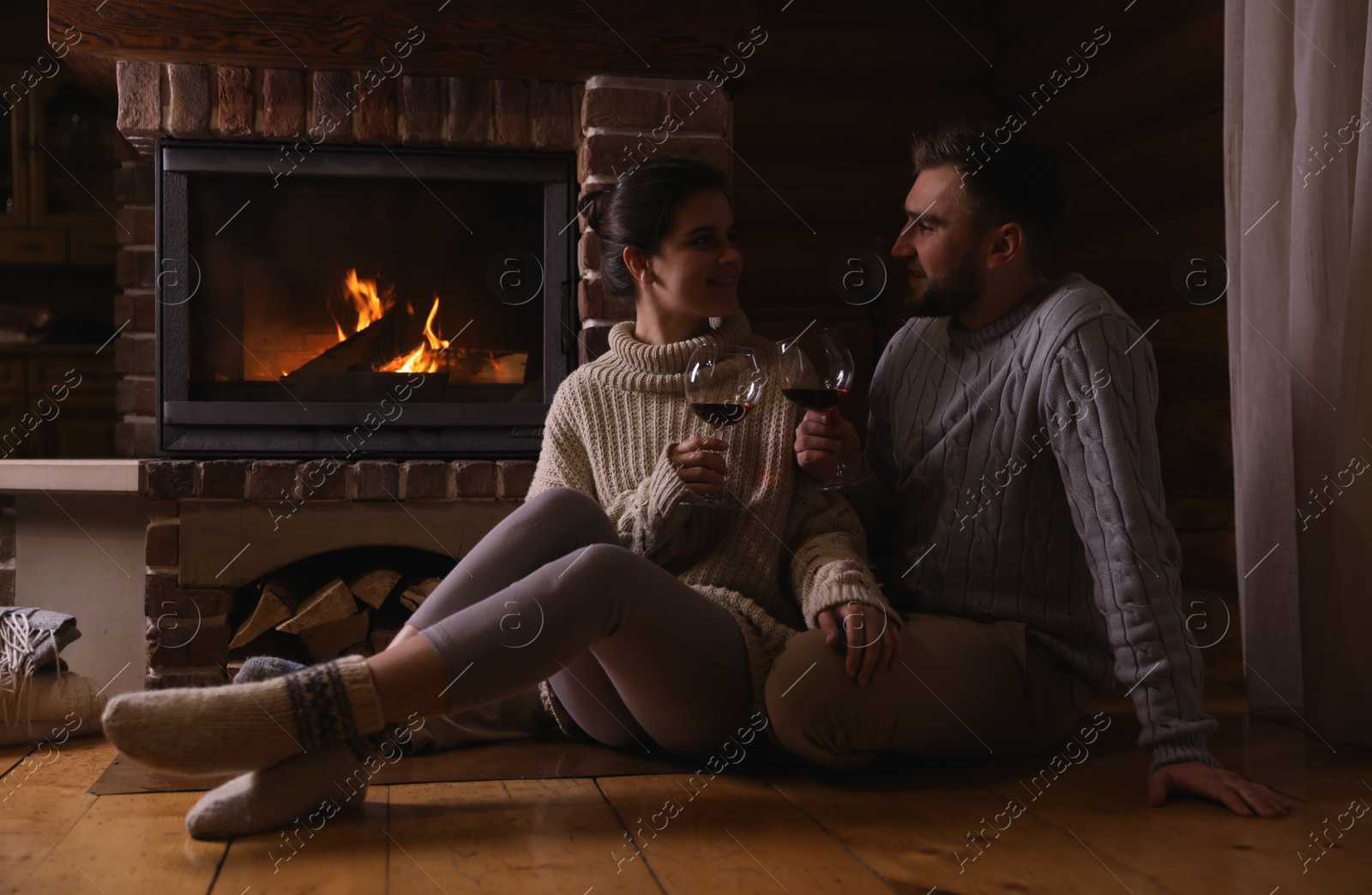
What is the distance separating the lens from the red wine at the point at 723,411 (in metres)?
1.40

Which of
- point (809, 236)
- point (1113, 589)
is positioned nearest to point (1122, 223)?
Result: point (809, 236)

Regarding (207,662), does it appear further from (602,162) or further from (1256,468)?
(1256,468)

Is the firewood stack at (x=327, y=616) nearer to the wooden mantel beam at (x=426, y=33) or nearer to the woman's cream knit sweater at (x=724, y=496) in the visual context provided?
A: the woman's cream knit sweater at (x=724, y=496)

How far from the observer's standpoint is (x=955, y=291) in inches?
62.2

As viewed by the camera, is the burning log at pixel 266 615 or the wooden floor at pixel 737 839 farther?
the burning log at pixel 266 615

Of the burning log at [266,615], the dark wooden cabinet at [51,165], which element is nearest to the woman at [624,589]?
the burning log at [266,615]

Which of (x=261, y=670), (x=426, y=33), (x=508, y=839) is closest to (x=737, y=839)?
(x=508, y=839)

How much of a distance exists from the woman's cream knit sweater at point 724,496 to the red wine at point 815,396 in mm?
123

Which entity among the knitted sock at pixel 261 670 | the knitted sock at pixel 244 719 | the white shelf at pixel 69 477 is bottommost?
the knitted sock at pixel 261 670

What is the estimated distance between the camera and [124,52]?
1934mm

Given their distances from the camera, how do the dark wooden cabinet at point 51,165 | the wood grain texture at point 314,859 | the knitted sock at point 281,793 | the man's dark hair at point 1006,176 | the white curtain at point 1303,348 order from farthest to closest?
1. the dark wooden cabinet at point 51,165
2. the white curtain at point 1303,348
3. the man's dark hair at point 1006,176
4. the knitted sock at point 281,793
5. the wood grain texture at point 314,859

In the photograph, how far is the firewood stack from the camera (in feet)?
6.55

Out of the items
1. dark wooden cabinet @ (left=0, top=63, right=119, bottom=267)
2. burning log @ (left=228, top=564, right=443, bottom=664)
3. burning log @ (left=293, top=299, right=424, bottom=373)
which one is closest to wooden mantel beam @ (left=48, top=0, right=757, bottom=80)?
burning log @ (left=293, top=299, right=424, bottom=373)

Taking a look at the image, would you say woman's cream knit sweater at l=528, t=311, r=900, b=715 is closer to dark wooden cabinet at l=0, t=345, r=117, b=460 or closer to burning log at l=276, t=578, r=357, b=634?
burning log at l=276, t=578, r=357, b=634
